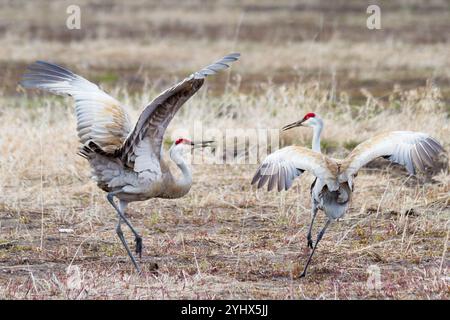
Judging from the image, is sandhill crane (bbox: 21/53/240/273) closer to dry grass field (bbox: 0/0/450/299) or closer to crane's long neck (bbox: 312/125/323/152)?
dry grass field (bbox: 0/0/450/299)

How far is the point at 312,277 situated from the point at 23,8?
2294cm

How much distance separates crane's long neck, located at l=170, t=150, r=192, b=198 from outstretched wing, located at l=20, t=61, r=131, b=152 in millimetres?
437

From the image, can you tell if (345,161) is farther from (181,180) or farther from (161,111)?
(161,111)

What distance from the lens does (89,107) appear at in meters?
7.29

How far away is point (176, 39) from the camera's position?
22.3 meters

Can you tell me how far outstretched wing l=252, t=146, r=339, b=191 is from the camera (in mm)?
6559

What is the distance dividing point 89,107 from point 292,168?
1.77m

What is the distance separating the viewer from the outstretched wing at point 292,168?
6.56 m

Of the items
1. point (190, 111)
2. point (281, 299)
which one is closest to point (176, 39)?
point (190, 111)

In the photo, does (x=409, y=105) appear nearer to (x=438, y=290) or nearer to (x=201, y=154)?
(x=201, y=154)

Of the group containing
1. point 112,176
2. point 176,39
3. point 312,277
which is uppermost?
point 176,39

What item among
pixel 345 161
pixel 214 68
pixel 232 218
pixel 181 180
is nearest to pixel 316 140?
pixel 345 161

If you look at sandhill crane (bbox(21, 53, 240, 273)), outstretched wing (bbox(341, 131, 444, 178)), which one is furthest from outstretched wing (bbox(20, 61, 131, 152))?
outstretched wing (bbox(341, 131, 444, 178))

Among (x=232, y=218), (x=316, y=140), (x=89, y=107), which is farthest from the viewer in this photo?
(x=232, y=218)
